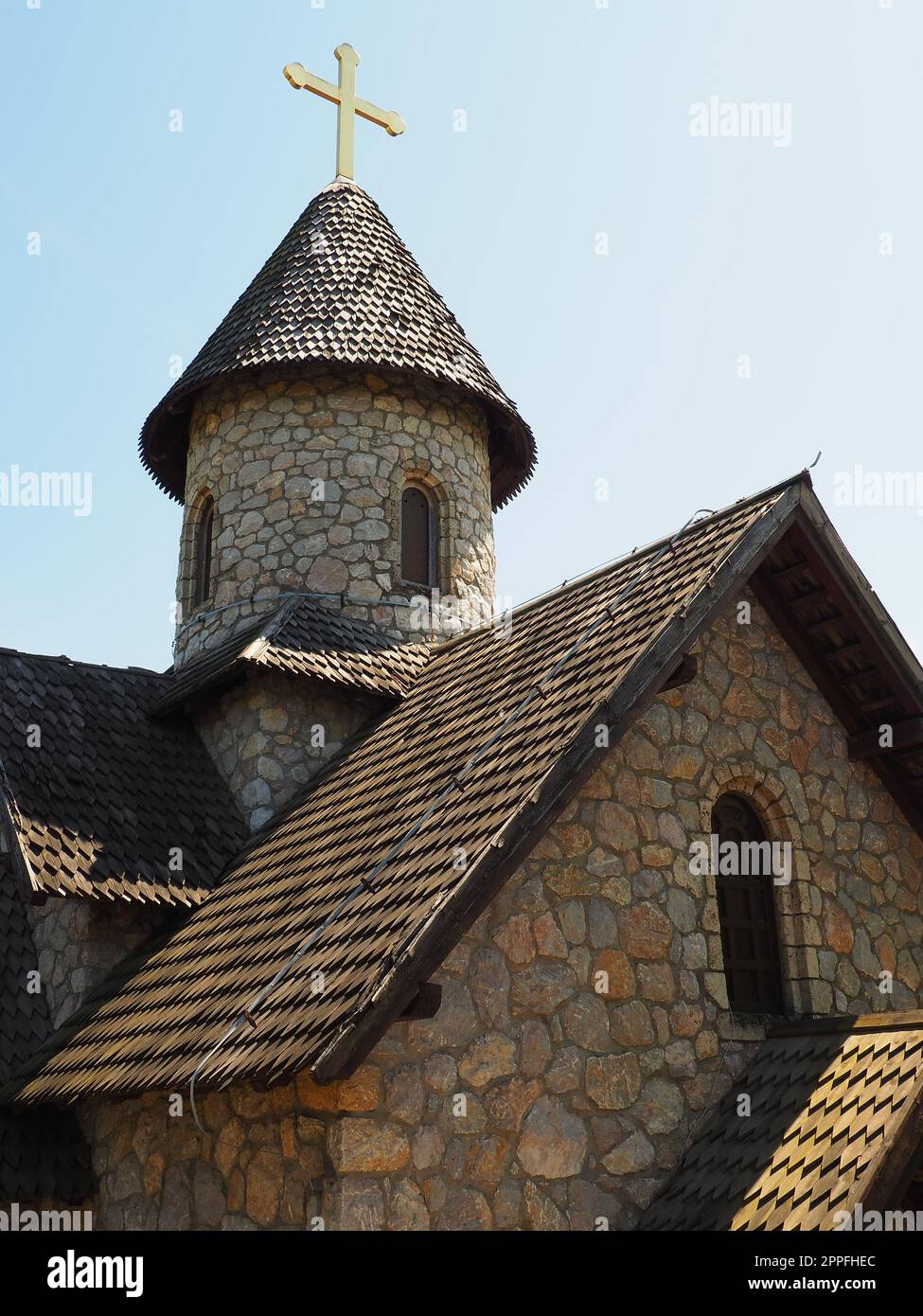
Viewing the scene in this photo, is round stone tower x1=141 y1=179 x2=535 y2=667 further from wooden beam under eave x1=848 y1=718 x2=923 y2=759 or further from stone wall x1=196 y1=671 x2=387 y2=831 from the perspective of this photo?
wooden beam under eave x1=848 y1=718 x2=923 y2=759

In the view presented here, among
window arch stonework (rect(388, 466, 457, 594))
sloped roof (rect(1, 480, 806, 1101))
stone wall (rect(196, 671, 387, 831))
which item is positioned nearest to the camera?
sloped roof (rect(1, 480, 806, 1101))

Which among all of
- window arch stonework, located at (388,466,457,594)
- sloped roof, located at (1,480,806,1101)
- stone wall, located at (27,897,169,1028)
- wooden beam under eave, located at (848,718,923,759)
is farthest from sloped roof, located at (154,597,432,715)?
wooden beam under eave, located at (848,718,923,759)

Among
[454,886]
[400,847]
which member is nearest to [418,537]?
[400,847]

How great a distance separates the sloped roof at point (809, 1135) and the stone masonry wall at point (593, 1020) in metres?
0.20

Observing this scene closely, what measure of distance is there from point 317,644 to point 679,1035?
4.42 meters

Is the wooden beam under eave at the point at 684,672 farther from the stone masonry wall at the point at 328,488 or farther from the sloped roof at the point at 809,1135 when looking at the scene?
the stone masonry wall at the point at 328,488

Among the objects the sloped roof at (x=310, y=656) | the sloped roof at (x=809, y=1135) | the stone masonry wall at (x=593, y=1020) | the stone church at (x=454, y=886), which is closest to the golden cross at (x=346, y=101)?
the stone church at (x=454, y=886)

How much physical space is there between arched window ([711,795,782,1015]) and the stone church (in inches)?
1.0

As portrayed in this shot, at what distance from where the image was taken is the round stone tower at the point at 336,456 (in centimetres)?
1184

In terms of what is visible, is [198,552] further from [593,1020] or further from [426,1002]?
[426,1002]

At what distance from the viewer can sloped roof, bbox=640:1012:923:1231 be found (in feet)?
20.3

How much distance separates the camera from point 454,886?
6340 millimetres
